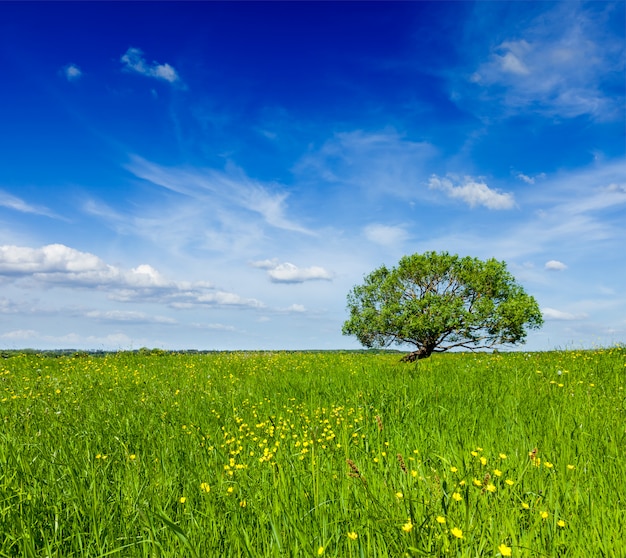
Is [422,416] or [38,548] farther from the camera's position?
[422,416]

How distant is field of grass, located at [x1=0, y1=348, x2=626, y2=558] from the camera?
10.2ft

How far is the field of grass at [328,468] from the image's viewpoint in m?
3.09

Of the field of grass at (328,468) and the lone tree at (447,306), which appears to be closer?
the field of grass at (328,468)

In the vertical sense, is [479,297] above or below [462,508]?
above

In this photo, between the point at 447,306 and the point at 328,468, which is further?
the point at 447,306

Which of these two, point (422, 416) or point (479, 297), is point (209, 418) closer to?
point (422, 416)

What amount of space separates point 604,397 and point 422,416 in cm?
323

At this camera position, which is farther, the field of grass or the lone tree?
the lone tree

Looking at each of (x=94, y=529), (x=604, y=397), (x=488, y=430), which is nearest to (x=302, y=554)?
(x=94, y=529)

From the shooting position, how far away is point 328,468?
425 cm

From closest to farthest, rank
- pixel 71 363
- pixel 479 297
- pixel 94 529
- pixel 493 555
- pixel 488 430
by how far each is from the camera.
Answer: pixel 493 555, pixel 94 529, pixel 488 430, pixel 71 363, pixel 479 297

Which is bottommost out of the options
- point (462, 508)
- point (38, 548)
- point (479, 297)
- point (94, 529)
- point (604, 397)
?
point (38, 548)

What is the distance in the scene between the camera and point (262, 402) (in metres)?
8.02

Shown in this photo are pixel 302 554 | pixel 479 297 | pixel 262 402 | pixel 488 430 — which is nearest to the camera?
pixel 302 554
